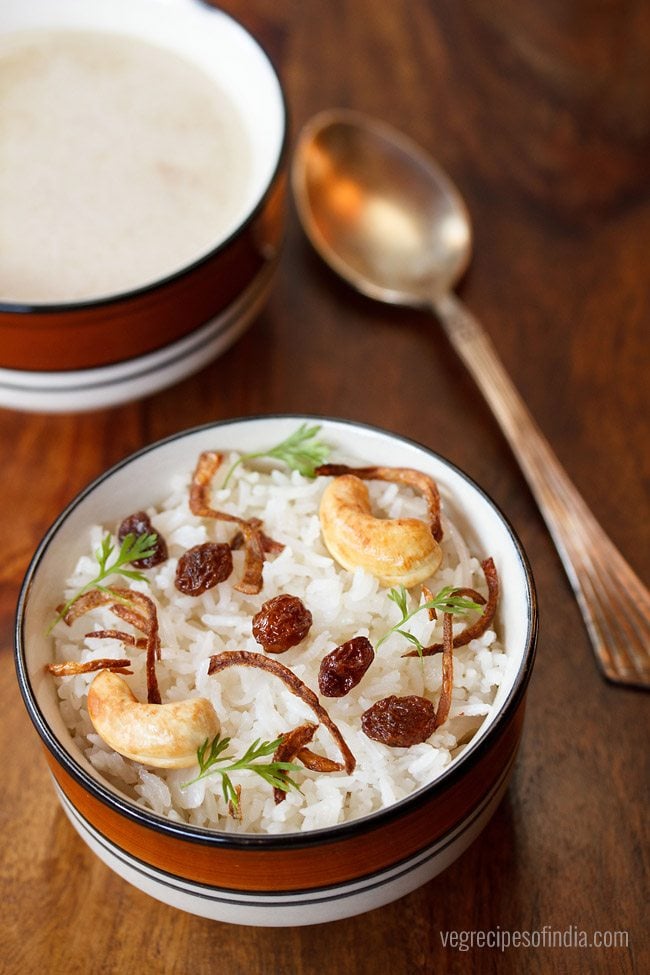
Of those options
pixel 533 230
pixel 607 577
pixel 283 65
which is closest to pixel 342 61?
pixel 283 65

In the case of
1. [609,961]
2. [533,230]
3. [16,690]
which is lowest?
[16,690]

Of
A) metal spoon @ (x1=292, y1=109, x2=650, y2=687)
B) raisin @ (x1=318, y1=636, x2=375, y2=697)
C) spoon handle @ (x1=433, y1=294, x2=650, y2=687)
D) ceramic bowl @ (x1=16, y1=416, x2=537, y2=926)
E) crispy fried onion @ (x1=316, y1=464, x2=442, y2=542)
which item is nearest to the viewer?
ceramic bowl @ (x1=16, y1=416, x2=537, y2=926)

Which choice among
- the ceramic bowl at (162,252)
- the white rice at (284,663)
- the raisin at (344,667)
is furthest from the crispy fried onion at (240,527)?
the ceramic bowl at (162,252)

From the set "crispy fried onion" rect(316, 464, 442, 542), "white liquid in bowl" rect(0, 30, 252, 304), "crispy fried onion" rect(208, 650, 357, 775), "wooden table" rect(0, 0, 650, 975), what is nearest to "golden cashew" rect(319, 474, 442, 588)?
"crispy fried onion" rect(316, 464, 442, 542)

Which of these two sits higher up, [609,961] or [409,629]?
[409,629]

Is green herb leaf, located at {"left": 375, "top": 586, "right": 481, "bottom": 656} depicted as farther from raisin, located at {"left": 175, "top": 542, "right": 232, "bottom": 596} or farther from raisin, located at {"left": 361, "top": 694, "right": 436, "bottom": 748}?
raisin, located at {"left": 175, "top": 542, "right": 232, "bottom": 596}

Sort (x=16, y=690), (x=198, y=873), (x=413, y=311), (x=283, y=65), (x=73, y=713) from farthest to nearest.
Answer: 1. (x=283, y=65)
2. (x=413, y=311)
3. (x=16, y=690)
4. (x=73, y=713)
5. (x=198, y=873)

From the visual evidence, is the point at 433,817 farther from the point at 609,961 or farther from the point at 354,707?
the point at 609,961
